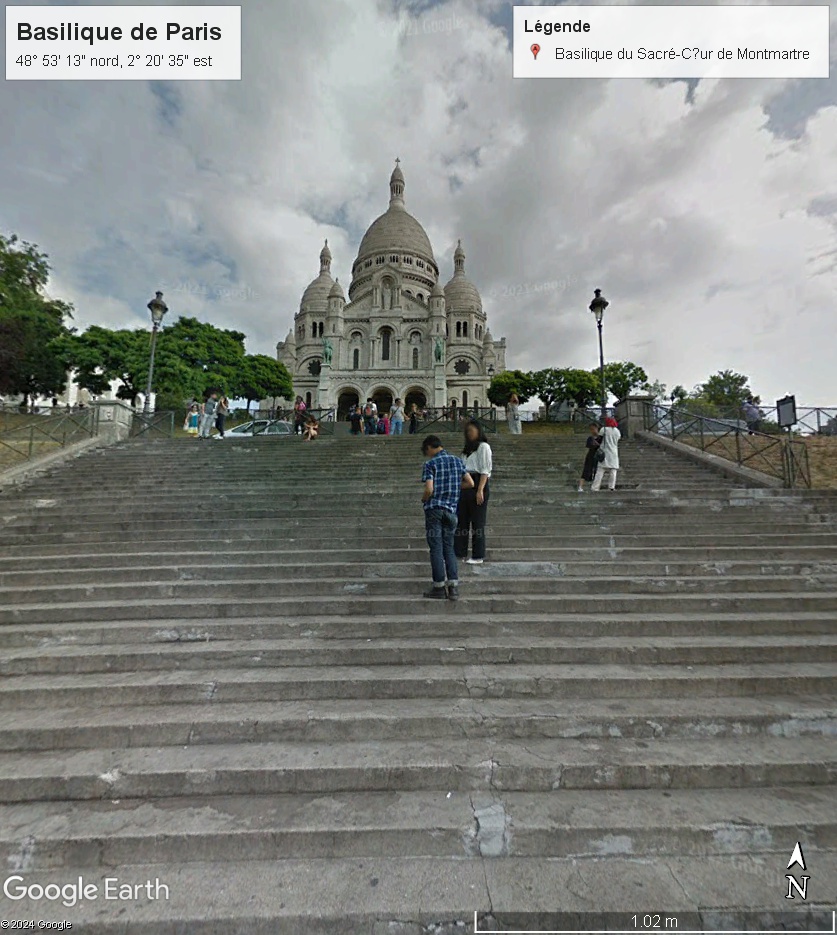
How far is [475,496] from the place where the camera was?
4.72 m

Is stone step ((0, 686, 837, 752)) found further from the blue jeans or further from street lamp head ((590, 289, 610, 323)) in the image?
street lamp head ((590, 289, 610, 323))

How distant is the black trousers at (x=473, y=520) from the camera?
4.75 m

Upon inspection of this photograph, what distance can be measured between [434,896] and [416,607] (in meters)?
2.34

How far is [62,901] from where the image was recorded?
6.31 feet

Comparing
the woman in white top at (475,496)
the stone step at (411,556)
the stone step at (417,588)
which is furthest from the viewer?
the stone step at (411,556)

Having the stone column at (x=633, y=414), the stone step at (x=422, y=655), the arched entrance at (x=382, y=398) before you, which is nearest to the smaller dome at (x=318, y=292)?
the arched entrance at (x=382, y=398)

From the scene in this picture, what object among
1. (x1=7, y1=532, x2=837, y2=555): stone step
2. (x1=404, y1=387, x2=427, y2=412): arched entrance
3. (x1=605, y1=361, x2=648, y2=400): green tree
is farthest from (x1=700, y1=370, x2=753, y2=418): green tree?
(x1=7, y1=532, x2=837, y2=555): stone step

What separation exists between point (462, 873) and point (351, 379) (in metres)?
47.1

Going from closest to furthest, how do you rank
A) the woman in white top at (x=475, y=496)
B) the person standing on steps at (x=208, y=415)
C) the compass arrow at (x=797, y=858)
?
1. the compass arrow at (x=797, y=858)
2. the woman in white top at (x=475, y=496)
3. the person standing on steps at (x=208, y=415)

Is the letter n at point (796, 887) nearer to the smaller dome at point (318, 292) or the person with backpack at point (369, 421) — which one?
the person with backpack at point (369, 421)

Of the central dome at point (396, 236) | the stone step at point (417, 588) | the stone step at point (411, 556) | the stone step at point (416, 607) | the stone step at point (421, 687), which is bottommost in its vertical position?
the stone step at point (421, 687)

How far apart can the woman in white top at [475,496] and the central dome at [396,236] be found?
5919 cm

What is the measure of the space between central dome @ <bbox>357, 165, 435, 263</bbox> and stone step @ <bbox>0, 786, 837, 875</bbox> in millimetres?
A: 62339

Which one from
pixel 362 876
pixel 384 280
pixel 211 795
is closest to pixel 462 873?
pixel 362 876
